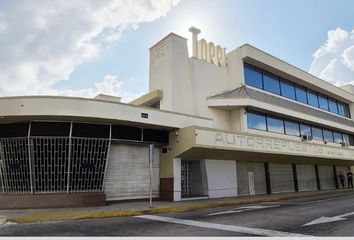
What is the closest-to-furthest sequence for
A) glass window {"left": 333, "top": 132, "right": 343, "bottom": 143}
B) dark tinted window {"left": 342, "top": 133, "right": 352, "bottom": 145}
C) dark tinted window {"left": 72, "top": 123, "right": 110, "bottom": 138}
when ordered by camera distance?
dark tinted window {"left": 72, "top": 123, "right": 110, "bottom": 138} < glass window {"left": 333, "top": 132, "right": 343, "bottom": 143} < dark tinted window {"left": 342, "top": 133, "right": 352, "bottom": 145}

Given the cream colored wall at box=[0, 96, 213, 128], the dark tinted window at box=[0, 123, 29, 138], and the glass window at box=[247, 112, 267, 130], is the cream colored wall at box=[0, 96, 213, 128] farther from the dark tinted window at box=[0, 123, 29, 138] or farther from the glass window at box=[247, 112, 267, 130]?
the glass window at box=[247, 112, 267, 130]

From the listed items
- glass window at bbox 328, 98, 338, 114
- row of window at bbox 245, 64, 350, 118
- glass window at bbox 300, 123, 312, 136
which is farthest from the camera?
glass window at bbox 328, 98, 338, 114

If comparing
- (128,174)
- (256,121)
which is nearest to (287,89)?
(256,121)

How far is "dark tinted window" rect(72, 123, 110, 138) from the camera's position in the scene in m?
14.6

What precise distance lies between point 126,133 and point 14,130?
527cm

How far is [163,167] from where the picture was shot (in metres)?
17.8

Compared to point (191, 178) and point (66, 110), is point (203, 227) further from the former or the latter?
point (191, 178)

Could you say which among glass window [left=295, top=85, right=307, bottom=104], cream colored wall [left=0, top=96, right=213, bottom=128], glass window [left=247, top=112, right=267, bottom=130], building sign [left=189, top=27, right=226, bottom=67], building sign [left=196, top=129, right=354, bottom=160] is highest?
building sign [left=189, top=27, right=226, bottom=67]

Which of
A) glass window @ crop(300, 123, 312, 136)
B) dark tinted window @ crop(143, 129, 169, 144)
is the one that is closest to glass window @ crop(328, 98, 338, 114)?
glass window @ crop(300, 123, 312, 136)

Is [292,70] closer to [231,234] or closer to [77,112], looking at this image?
[77,112]

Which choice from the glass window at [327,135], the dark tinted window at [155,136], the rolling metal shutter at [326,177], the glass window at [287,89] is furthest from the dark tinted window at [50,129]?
the glass window at [327,135]

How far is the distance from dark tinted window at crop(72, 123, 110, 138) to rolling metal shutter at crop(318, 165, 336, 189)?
2274 cm

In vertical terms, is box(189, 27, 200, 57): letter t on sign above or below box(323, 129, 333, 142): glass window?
above

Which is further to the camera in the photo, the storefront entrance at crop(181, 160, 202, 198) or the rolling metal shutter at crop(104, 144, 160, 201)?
the storefront entrance at crop(181, 160, 202, 198)
